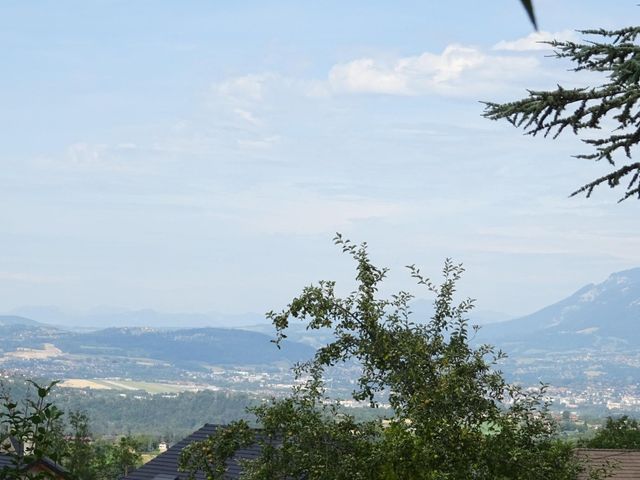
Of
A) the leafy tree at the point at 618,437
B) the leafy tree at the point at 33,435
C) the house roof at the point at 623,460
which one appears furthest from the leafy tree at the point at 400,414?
the leafy tree at the point at 618,437

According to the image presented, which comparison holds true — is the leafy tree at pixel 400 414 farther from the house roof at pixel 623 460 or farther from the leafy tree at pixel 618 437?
the leafy tree at pixel 618 437

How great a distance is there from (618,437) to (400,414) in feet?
97.5

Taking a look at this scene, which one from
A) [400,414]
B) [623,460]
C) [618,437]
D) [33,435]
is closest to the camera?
[33,435]

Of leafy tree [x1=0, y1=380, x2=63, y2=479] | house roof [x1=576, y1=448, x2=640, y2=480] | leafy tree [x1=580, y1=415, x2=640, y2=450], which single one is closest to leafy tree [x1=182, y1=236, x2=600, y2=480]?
leafy tree [x1=0, y1=380, x2=63, y2=479]

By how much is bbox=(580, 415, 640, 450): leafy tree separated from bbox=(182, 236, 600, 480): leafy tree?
86.0 ft

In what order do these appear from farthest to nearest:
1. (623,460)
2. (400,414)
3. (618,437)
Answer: (618,437), (623,460), (400,414)

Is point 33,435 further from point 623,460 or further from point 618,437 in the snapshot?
point 618,437

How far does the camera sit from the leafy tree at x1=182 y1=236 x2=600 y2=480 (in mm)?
12453

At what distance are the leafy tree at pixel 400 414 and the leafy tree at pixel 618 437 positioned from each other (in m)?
26.2

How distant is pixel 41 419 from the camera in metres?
5.63

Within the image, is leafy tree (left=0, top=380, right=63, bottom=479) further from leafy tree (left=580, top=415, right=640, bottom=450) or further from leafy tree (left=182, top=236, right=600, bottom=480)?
leafy tree (left=580, top=415, right=640, bottom=450)

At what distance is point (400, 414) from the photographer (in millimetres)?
12984

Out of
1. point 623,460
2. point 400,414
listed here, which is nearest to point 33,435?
point 400,414

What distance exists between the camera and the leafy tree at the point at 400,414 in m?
12.5
